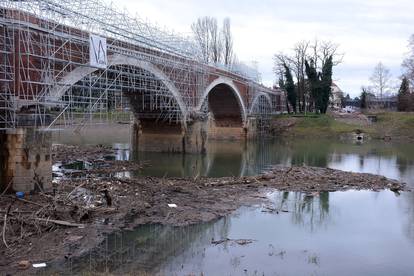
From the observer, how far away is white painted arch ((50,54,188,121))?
1938 centimetres

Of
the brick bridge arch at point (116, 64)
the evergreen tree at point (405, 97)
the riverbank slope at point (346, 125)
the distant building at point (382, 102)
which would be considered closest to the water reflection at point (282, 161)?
the brick bridge arch at point (116, 64)

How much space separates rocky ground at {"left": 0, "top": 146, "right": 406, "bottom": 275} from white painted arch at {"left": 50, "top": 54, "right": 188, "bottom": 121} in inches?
141

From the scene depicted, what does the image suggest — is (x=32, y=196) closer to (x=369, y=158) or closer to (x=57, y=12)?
(x=57, y=12)

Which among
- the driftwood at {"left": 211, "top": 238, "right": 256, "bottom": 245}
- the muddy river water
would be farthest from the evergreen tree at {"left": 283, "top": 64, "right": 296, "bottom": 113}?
the driftwood at {"left": 211, "top": 238, "right": 256, "bottom": 245}

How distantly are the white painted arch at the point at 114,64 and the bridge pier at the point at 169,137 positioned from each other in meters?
1.41

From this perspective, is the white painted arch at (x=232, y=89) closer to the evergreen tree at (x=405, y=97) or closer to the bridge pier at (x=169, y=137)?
the bridge pier at (x=169, y=137)

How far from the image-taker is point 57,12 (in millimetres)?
19312

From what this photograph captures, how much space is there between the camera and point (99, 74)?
78.6ft

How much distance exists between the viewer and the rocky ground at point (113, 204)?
1159 centimetres

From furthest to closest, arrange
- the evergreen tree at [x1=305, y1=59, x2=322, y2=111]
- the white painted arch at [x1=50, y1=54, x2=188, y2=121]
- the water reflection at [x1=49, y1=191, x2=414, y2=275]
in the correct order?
the evergreen tree at [x1=305, y1=59, x2=322, y2=111]
the white painted arch at [x1=50, y1=54, x2=188, y2=121]
the water reflection at [x1=49, y1=191, x2=414, y2=275]

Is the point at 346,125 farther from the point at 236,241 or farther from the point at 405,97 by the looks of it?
the point at 236,241

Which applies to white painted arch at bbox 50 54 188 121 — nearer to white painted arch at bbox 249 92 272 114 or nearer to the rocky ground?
the rocky ground

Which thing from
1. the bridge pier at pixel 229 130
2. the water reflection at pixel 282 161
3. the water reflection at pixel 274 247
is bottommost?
the water reflection at pixel 274 247

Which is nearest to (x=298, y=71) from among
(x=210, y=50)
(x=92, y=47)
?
(x=210, y=50)
